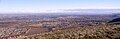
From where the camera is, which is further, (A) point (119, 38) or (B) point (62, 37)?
(B) point (62, 37)

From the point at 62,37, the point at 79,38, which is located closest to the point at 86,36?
the point at 79,38

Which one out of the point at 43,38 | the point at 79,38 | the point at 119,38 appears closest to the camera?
the point at 119,38

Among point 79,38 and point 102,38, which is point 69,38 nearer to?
point 79,38

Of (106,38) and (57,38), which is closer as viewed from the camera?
(106,38)

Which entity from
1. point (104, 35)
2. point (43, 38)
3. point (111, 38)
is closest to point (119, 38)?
point (111, 38)

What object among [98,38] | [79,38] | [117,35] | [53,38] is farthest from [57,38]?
[117,35]

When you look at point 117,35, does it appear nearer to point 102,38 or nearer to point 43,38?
point 102,38

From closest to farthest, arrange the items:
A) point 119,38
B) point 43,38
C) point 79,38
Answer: point 119,38, point 79,38, point 43,38
